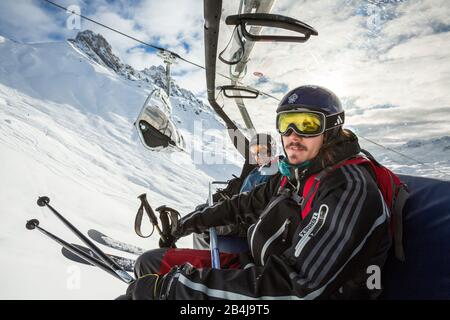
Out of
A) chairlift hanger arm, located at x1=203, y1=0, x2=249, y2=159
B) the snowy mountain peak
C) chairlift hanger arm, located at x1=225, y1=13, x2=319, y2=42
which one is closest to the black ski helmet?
chairlift hanger arm, located at x1=225, y1=13, x2=319, y2=42

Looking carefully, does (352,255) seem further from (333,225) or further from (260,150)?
(260,150)

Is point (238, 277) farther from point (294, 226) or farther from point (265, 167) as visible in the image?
point (265, 167)

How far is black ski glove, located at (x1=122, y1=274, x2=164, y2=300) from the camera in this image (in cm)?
127

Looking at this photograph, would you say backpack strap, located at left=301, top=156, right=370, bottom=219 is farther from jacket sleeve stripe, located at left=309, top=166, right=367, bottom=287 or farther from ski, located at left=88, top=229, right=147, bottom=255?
ski, located at left=88, top=229, right=147, bottom=255

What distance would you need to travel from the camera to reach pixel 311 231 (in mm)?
1170

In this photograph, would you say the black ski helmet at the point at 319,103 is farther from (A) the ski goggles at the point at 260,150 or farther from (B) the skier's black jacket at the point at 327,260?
(A) the ski goggles at the point at 260,150

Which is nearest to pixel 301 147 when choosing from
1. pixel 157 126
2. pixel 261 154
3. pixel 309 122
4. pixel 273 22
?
pixel 309 122

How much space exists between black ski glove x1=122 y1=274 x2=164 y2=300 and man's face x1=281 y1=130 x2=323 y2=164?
3.52 feet

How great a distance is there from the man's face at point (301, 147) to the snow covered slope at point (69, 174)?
128 cm

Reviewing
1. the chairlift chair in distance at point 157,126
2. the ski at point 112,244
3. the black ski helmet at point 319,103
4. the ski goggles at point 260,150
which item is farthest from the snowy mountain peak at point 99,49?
the black ski helmet at point 319,103

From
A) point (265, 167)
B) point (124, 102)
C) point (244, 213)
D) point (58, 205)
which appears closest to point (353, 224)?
point (244, 213)

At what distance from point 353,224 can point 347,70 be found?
2501 mm

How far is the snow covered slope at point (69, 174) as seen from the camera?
2693 millimetres

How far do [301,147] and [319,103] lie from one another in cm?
30
